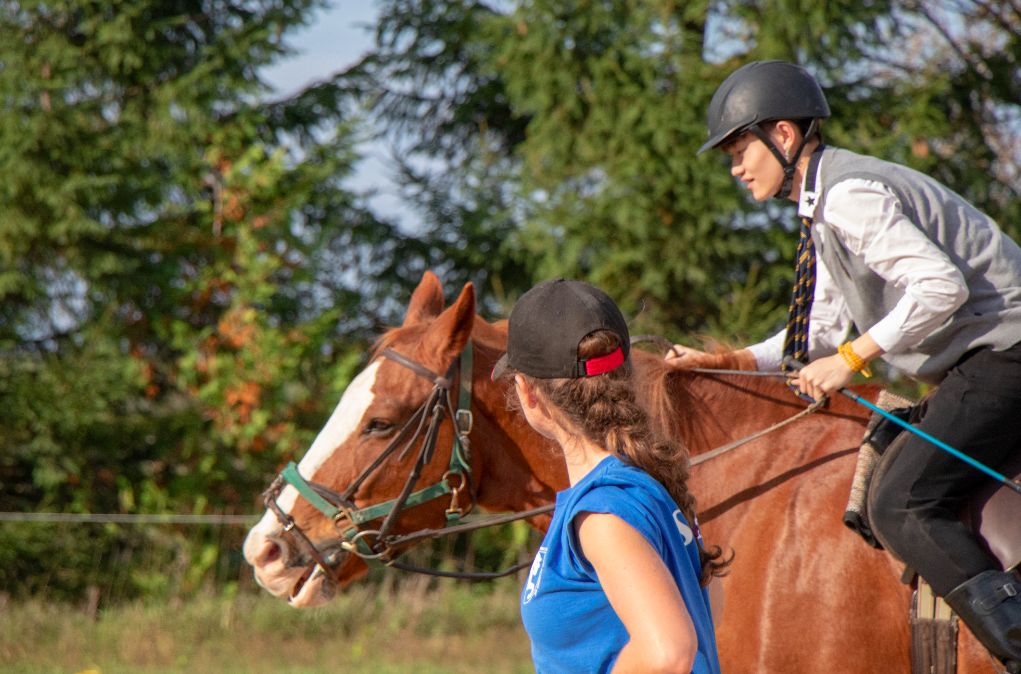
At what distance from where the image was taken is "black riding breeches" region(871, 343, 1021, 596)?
10.5ft

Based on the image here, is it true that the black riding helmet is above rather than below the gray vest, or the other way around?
above

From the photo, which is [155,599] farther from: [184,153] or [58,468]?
[184,153]

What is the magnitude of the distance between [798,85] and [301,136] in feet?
27.4

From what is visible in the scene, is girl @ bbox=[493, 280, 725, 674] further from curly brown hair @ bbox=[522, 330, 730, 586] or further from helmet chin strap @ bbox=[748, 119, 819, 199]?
helmet chin strap @ bbox=[748, 119, 819, 199]

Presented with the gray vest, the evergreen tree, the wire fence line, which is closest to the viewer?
the gray vest

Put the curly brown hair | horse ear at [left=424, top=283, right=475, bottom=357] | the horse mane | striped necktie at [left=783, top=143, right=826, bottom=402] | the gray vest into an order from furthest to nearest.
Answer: the horse mane → horse ear at [left=424, top=283, right=475, bottom=357] → striped necktie at [left=783, top=143, right=826, bottom=402] → the gray vest → the curly brown hair

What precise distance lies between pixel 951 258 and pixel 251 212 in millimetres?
7530

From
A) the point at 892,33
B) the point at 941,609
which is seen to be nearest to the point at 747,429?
the point at 941,609

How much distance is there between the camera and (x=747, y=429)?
12.7ft

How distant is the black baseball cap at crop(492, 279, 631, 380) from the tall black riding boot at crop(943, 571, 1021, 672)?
1.56 meters

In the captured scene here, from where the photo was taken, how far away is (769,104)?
11.6 feet

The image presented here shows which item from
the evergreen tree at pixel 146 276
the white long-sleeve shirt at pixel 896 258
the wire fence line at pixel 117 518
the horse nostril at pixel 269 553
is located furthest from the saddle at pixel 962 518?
the evergreen tree at pixel 146 276

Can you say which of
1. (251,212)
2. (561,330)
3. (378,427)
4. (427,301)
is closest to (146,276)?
(251,212)

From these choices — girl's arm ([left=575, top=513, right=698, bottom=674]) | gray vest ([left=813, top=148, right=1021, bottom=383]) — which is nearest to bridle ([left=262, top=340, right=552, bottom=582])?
gray vest ([left=813, top=148, right=1021, bottom=383])
